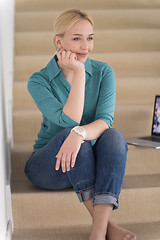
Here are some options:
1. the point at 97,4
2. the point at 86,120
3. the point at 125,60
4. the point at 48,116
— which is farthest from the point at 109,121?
the point at 97,4

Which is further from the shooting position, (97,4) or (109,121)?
(97,4)

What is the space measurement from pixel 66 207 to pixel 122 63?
132 cm

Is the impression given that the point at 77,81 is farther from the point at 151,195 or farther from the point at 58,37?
the point at 151,195

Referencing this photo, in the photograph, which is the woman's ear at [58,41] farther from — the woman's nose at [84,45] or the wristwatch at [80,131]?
the wristwatch at [80,131]

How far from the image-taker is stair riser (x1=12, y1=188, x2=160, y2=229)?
66.0 inches

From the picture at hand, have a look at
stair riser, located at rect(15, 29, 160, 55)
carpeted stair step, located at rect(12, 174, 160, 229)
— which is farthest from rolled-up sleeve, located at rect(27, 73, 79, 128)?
stair riser, located at rect(15, 29, 160, 55)

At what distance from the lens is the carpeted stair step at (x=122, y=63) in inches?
102

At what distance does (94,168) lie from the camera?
1.49 metres

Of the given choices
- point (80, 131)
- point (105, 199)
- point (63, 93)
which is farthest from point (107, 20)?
point (105, 199)

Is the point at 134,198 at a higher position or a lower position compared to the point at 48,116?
lower

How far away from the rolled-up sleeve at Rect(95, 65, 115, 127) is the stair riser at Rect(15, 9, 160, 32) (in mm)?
1375

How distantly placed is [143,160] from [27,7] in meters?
2.00

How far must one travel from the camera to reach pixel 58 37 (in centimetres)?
167

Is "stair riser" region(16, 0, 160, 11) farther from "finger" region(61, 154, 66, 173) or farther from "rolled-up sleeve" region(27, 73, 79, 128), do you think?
"finger" region(61, 154, 66, 173)
